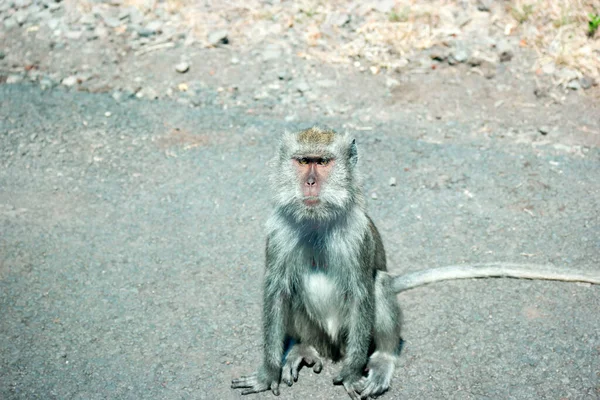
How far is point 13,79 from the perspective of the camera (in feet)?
26.4

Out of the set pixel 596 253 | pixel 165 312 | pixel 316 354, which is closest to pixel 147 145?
pixel 165 312

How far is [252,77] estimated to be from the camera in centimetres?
795

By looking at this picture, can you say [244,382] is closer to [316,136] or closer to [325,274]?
[325,274]

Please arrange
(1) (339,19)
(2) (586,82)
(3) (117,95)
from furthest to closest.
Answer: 1. (1) (339,19)
2. (3) (117,95)
3. (2) (586,82)

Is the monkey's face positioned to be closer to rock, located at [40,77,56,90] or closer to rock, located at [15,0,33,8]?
rock, located at [40,77,56,90]

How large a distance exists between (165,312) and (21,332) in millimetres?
991

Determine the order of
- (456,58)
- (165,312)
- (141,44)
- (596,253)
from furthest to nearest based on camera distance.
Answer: (141,44) → (456,58) → (596,253) → (165,312)

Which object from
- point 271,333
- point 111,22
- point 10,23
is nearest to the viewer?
point 271,333

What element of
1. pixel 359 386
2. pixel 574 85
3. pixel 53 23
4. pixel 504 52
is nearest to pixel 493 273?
pixel 359 386

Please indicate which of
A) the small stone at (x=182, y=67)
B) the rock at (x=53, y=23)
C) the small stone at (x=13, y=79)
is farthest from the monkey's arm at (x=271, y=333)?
the rock at (x=53, y=23)

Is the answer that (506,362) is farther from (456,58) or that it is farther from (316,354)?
(456,58)

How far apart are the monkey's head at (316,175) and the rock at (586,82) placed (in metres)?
4.50

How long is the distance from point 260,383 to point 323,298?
2.17 ft

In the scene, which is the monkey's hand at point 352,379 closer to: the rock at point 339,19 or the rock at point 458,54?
the rock at point 458,54
